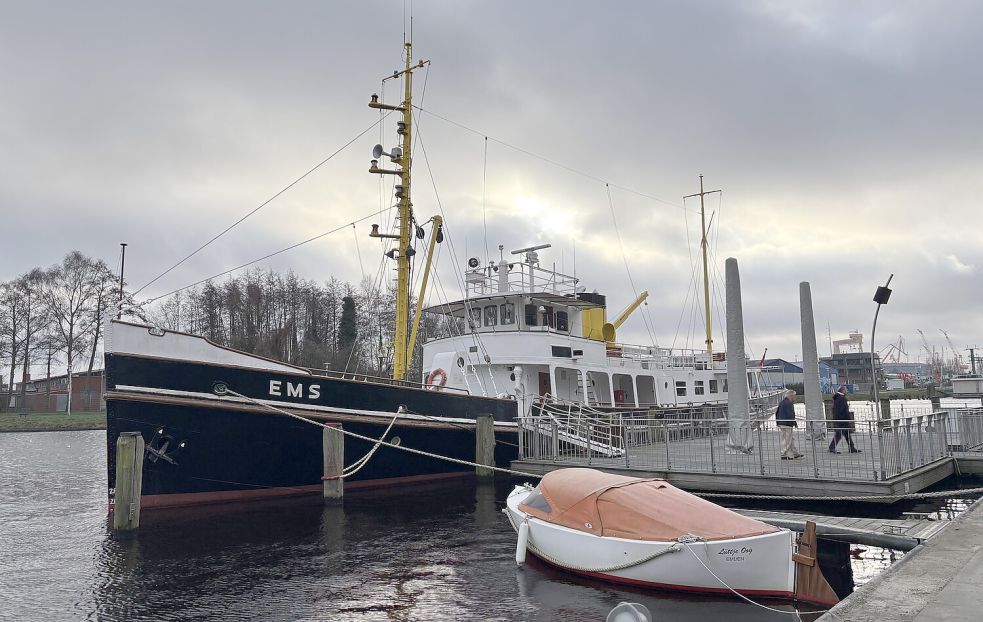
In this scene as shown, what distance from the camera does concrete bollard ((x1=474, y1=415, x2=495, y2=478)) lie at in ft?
57.5

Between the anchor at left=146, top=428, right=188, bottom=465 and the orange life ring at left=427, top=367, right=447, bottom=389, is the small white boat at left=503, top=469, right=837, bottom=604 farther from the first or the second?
the orange life ring at left=427, top=367, right=447, bottom=389

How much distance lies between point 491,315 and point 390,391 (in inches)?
274

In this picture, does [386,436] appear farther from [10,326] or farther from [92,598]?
[10,326]

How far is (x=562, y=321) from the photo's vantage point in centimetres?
2348

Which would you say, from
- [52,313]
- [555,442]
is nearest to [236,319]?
[52,313]

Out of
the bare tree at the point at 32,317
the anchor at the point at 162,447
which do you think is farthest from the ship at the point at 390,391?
the bare tree at the point at 32,317

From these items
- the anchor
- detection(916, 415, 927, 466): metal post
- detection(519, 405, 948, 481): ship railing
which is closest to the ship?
the anchor

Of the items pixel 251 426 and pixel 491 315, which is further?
pixel 491 315

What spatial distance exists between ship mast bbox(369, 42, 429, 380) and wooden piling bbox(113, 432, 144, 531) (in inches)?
321

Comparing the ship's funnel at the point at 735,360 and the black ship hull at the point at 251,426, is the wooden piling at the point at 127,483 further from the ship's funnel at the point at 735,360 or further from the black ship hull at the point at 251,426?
the ship's funnel at the point at 735,360

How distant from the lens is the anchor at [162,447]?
42.7ft

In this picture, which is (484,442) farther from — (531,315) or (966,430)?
Result: (966,430)

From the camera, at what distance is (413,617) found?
7.89m

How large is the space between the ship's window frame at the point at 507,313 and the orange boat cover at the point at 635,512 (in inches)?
474
